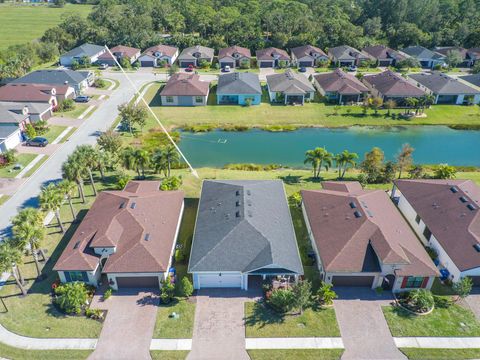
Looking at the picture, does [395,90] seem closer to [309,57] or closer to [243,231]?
[309,57]

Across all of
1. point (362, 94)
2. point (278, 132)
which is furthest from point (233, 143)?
point (362, 94)

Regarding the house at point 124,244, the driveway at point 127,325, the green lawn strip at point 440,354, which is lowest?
the driveway at point 127,325

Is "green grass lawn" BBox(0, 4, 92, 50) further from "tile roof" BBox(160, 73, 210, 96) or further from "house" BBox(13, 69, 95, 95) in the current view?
"tile roof" BBox(160, 73, 210, 96)

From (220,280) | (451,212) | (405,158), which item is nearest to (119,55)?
(405,158)

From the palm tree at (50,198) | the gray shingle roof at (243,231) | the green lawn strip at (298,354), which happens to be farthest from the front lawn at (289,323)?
the palm tree at (50,198)

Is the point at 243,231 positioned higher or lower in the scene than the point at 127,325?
higher

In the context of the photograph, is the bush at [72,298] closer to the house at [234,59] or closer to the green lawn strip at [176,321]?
the green lawn strip at [176,321]

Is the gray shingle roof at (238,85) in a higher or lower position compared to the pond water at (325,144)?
higher
